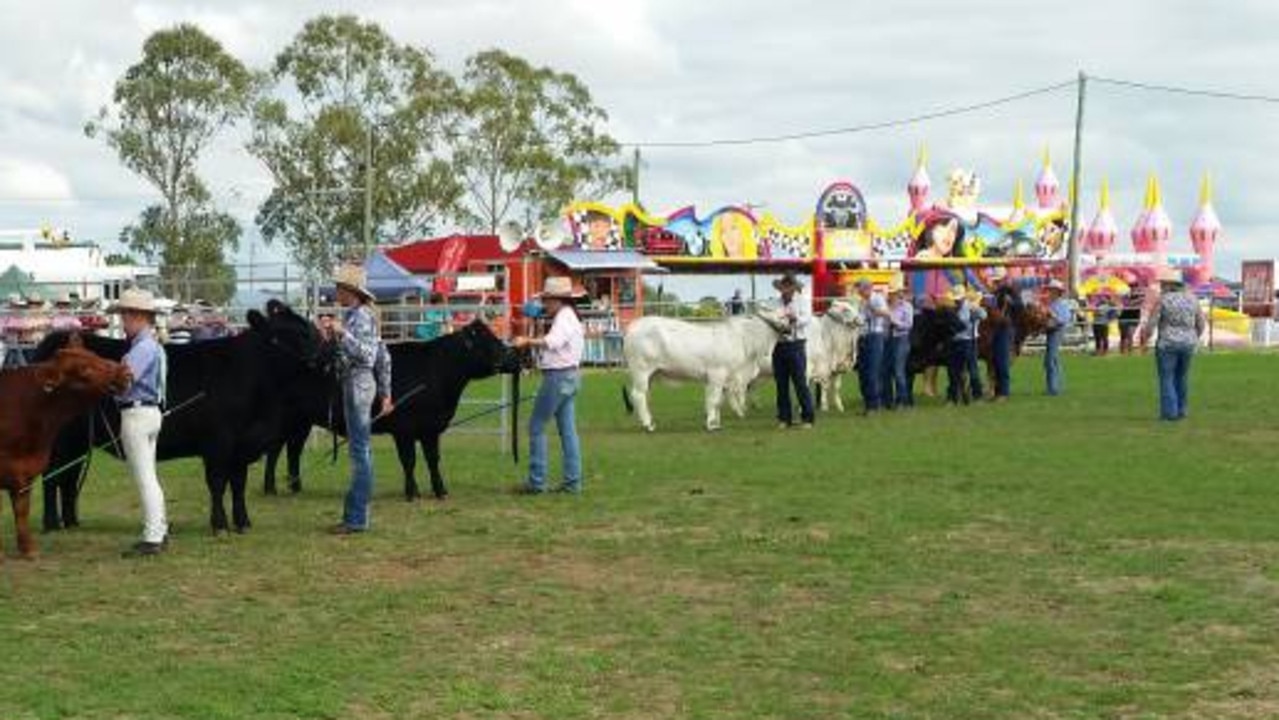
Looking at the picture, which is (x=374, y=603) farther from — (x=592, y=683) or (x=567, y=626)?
(x=592, y=683)

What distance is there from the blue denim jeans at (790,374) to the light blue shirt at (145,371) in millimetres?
9394

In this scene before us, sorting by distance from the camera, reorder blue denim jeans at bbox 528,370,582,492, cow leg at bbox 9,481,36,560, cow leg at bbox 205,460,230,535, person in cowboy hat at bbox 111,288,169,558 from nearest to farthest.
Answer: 1. cow leg at bbox 9,481,36,560
2. person in cowboy hat at bbox 111,288,169,558
3. cow leg at bbox 205,460,230,535
4. blue denim jeans at bbox 528,370,582,492

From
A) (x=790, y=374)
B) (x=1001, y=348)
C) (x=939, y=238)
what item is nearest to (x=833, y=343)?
(x=790, y=374)

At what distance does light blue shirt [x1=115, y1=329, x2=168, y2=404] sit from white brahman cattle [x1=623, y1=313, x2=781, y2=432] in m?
8.51

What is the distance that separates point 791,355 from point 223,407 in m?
8.65

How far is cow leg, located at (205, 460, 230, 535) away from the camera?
10141mm

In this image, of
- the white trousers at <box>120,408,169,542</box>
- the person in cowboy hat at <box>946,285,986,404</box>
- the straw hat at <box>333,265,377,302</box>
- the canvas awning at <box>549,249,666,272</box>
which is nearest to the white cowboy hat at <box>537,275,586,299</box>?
the straw hat at <box>333,265,377,302</box>

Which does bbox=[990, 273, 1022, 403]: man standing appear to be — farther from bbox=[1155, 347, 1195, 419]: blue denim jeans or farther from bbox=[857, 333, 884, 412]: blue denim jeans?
bbox=[1155, 347, 1195, 419]: blue denim jeans

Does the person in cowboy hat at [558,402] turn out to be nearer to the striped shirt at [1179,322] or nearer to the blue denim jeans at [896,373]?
the striped shirt at [1179,322]

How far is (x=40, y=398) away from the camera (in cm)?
896

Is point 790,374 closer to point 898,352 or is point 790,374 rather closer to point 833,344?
point 833,344

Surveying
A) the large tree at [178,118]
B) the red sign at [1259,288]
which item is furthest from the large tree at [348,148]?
the red sign at [1259,288]

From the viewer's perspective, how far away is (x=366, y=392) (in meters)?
10.0

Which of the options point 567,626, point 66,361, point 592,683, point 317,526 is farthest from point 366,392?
point 592,683
